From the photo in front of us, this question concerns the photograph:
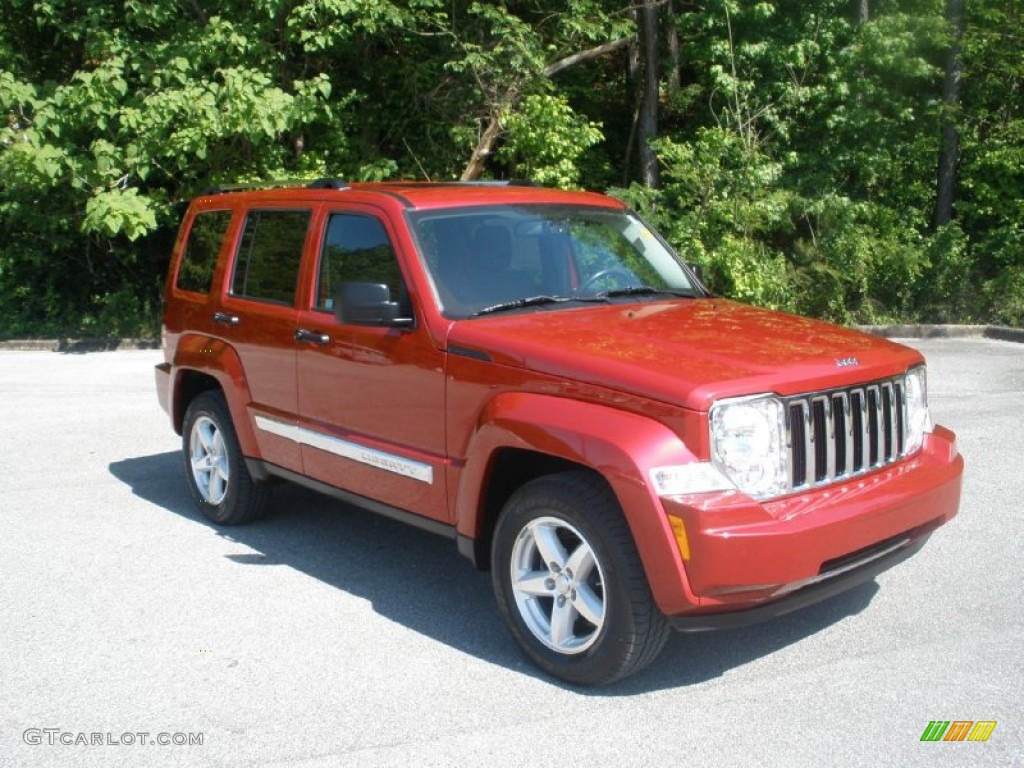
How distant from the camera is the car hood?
158 inches

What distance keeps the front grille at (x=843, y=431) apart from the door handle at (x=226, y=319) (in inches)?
133

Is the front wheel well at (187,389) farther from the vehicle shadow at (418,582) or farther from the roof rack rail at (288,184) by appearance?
the roof rack rail at (288,184)

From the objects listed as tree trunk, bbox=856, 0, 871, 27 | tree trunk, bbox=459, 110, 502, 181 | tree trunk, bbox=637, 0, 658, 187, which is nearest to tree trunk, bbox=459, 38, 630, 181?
tree trunk, bbox=459, 110, 502, 181

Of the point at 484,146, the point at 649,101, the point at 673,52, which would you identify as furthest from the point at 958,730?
the point at 673,52

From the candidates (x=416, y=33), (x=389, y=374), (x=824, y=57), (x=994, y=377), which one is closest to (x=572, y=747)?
(x=389, y=374)

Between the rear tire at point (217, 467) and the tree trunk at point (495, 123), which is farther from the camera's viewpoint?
the tree trunk at point (495, 123)

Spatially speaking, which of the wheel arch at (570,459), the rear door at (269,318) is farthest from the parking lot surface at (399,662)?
the rear door at (269,318)

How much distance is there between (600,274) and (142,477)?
415cm

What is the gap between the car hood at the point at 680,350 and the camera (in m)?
4.02

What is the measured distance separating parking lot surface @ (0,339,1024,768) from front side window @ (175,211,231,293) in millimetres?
1455

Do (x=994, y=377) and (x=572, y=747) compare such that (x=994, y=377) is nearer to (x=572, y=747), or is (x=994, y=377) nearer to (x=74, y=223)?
(x=572, y=747)

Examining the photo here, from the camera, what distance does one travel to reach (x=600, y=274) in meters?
5.46

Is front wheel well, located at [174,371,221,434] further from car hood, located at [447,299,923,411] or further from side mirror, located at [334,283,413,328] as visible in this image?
car hood, located at [447,299,923,411]

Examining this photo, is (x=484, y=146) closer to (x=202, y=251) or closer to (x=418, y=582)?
(x=202, y=251)
